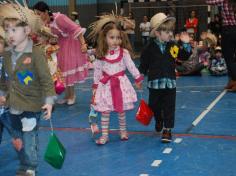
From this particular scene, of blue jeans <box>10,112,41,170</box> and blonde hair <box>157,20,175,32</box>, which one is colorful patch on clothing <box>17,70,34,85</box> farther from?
blonde hair <box>157,20,175,32</box>

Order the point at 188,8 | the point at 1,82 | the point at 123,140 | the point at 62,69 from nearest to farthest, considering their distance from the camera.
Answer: the point at 1,82 → the point at 123,140 → the point at 62,69 → the point at 188,8

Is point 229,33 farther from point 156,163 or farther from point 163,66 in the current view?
point 156,163

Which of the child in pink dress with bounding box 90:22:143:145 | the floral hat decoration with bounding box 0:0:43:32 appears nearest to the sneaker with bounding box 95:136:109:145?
the child in pink dress with bounding box 90:22:143:145

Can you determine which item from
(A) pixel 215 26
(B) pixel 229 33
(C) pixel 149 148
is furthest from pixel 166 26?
(A) pixel 215 26

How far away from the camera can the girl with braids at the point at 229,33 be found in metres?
7.38

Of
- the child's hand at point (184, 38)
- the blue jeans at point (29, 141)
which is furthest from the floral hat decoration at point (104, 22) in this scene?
the child's hand at point (184, 38)

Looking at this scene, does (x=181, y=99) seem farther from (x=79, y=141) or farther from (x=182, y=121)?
(x=79, y=141)

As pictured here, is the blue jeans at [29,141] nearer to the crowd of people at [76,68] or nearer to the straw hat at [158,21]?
the crowd of people at [76,68]

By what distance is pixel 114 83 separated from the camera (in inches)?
179

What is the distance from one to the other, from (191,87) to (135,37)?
954 centimetres

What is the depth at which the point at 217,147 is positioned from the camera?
14.0 feet

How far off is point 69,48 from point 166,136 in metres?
2.83

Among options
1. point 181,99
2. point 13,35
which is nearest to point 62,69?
point 181,99

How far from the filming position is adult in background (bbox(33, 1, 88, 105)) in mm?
6441
